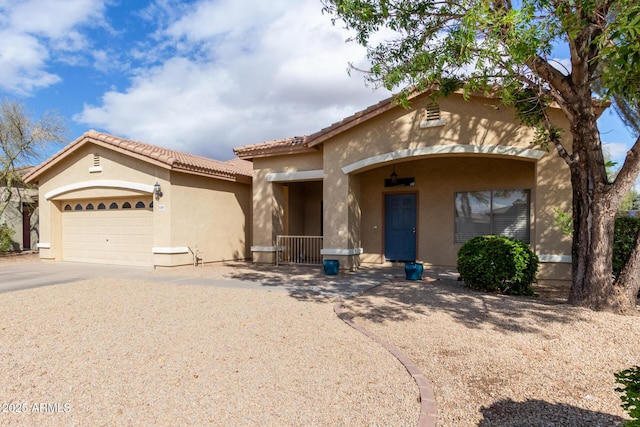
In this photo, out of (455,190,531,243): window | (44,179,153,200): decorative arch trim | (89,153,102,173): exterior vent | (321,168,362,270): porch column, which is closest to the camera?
(455,190,531,243): window

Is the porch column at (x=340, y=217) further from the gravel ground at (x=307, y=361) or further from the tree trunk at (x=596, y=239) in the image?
the tree trunk at (x=596, y=239)

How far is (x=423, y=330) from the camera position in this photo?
5715 millimetres

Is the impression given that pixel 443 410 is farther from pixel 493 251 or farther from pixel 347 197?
pixel 347 197

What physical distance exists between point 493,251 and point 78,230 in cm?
1510

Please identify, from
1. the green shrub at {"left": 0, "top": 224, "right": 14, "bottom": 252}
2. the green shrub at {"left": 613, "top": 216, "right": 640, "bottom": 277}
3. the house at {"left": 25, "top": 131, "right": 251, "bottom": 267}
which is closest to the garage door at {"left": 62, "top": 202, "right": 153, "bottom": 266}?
the house at {"left": 25, "top": 131, "right": 251, "bottom": 267}

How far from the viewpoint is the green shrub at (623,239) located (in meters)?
7.80

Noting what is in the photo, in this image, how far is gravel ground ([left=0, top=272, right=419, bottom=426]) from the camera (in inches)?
133

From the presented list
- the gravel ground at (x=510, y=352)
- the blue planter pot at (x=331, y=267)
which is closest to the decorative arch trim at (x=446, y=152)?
the blue planter pot at (x=331, y=267)

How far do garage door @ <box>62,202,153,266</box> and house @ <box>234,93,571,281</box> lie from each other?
13.1 ft

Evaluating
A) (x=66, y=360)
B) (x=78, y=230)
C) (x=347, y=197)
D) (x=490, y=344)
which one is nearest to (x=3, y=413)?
(x=66, y=360)

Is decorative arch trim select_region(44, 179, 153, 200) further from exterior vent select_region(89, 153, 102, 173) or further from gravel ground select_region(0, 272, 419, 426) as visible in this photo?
gravel ground select_region(0, 272, 419, 426)

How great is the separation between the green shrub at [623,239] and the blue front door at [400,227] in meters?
5.63

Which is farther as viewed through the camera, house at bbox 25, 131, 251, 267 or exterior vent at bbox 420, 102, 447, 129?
house at bbox 25, 131, 251, 267

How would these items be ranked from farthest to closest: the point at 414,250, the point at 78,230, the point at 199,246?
the point at 78,230 → the point at 199,246 → the point at 414,250
